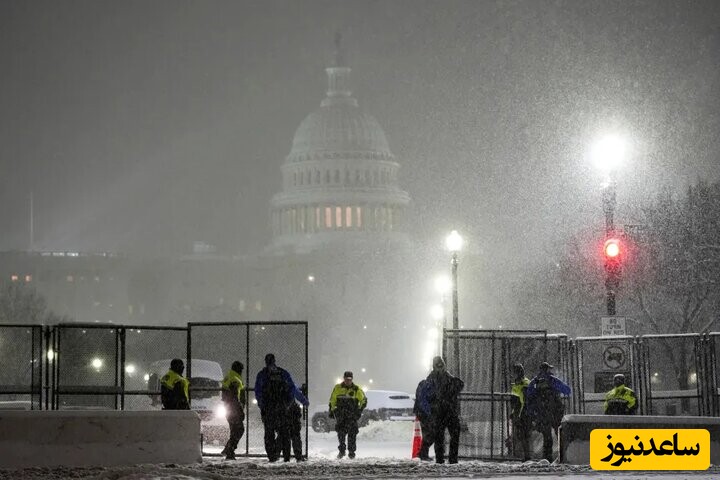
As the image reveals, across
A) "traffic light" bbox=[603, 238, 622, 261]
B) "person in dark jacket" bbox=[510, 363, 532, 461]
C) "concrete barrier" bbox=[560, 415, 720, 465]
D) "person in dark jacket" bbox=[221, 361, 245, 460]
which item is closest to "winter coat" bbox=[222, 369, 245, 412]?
"person in dark jacket" bbox=[221, 361, 245, 460]

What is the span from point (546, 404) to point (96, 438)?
6.80m

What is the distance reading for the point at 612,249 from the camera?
31016 millimetres

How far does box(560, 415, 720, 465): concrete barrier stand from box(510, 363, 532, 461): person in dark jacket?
2283 millimetres

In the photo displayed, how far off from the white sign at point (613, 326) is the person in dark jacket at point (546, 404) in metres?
4.31

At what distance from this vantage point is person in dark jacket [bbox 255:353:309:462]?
997 inches

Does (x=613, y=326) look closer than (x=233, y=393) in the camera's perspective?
No

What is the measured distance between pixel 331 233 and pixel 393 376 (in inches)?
1764

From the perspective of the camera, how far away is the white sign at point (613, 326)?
2961cm

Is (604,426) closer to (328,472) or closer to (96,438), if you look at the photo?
(328,472)

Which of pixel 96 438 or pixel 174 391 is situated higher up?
pixel 174 391

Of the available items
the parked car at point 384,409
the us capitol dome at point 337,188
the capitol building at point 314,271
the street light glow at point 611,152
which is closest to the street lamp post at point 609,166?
the street light glow at point 611,152

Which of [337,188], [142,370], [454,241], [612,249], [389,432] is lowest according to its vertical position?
[389,432]
